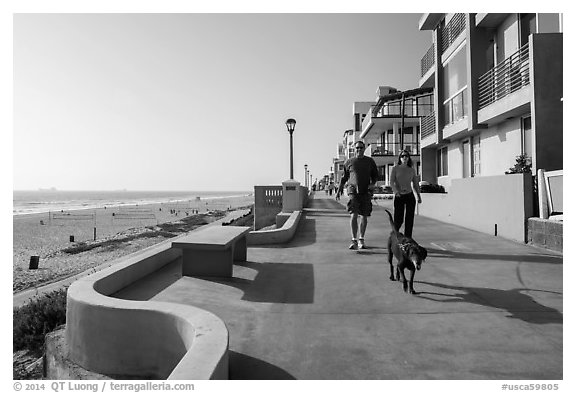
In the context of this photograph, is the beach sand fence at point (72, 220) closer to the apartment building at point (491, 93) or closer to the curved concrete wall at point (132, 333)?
the apartment building at point (491, 93)

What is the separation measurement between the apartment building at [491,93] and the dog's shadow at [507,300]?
6.29 m

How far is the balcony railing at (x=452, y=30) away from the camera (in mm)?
15783

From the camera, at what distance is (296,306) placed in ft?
13.9

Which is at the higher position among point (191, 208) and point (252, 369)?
point (252, 369)

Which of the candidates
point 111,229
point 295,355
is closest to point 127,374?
point 295,355

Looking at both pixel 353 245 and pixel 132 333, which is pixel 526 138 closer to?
pixel 353 245

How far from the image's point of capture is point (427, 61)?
21328 millimetres

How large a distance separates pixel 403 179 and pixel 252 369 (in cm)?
475

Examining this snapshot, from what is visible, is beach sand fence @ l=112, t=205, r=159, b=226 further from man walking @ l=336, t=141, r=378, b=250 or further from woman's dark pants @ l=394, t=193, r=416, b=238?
woman's dark pants @ l=394, t=193, r=416, b=238

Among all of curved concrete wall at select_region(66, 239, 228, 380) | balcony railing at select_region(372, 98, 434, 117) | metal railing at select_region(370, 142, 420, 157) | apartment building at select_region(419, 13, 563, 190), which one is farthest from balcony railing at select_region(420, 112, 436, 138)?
curved concrete wall at select_region(66, 239, 228, 380)

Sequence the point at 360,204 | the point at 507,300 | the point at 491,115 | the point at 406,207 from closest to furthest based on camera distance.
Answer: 1. the point at 507,300
2. the point at 406,207
3. the point at 360,204
4. the point at 491,115

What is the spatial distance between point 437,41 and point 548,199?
46.9ft

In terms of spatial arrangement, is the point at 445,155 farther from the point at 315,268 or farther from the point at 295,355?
the point at 295,355

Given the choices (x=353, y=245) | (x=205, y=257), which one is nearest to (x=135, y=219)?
(x=353, y=245)
